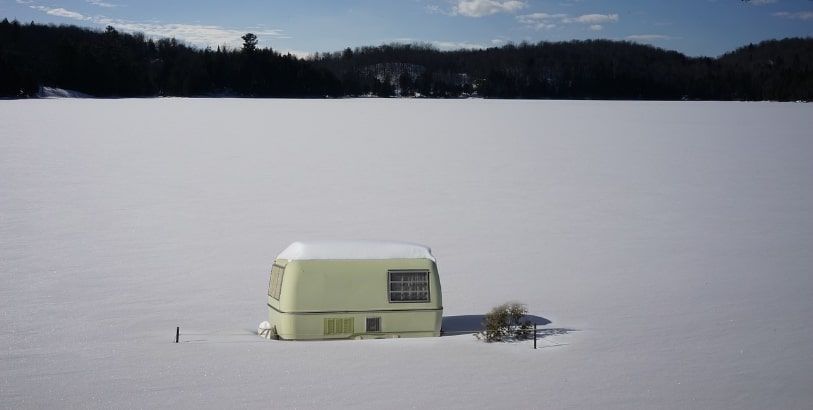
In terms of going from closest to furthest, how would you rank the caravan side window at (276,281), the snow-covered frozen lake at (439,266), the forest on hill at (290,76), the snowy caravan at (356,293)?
1. the snow-covered frozen lake at (439,266)
2. the snowy caravan at (356,293)
3. the caravan side window at (276,281)
4. the forest on hill at (290,76)

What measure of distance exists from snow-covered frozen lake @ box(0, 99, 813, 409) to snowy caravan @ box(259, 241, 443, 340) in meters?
0.37

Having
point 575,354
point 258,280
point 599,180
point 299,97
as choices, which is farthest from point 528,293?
point 299,97

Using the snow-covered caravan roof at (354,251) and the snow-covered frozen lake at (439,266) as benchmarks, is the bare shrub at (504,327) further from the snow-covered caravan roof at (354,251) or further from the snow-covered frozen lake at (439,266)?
the snow-covered caravan roof at (354,251)

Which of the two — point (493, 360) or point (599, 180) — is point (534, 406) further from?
point (599, 180)

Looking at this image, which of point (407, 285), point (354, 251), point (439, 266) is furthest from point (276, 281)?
point (439, 266)

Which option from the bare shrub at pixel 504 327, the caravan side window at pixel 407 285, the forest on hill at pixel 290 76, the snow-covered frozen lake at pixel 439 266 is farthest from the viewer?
the forest on hill at pixel 290 76

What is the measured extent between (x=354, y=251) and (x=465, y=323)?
4.19 metres

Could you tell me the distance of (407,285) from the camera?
14.9 meters

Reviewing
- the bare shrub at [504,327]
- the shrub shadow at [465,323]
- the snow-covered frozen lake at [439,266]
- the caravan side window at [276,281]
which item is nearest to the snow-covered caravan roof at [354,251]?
the caravan side window at [276,281]

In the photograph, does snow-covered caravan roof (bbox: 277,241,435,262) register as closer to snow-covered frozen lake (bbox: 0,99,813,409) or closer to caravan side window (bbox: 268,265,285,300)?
caravan side window (bbox: 268,265,285,300)

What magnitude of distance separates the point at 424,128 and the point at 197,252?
174 ft

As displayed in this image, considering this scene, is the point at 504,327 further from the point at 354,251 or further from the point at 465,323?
the point at 354,251

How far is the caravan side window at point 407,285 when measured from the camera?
48.7 feet

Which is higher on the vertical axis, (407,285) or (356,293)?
(407,285)
